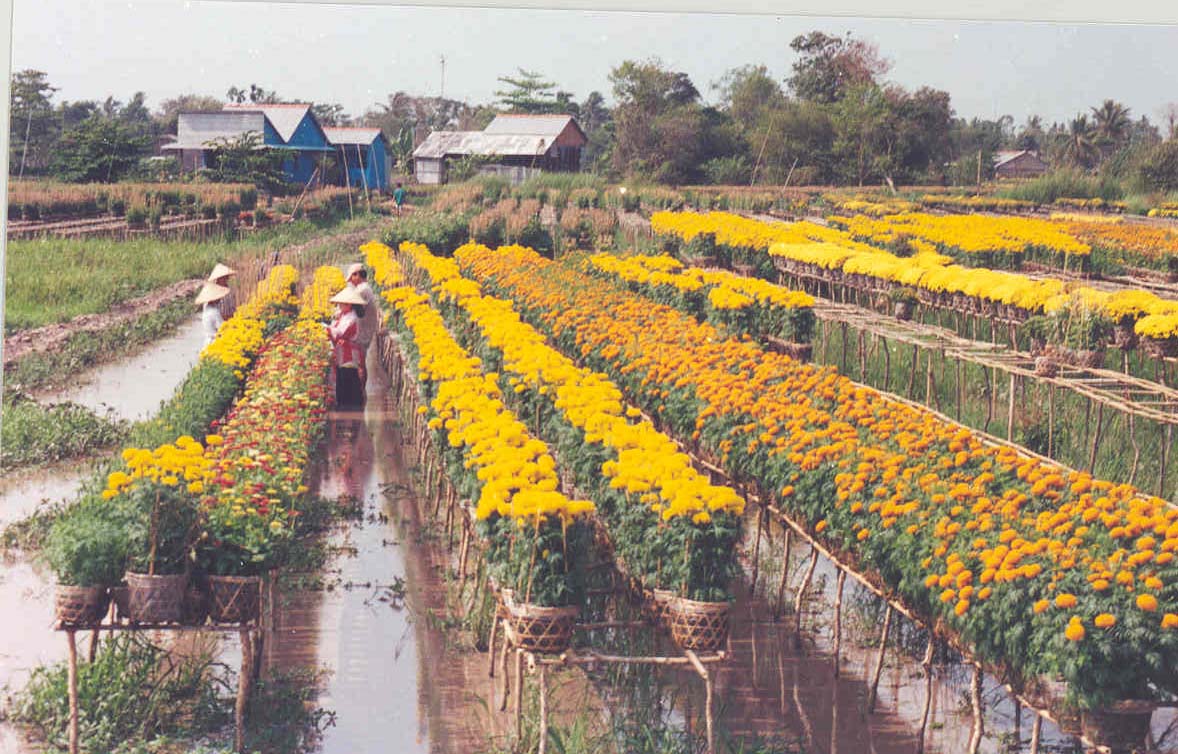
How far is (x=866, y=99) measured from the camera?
966 centimetres

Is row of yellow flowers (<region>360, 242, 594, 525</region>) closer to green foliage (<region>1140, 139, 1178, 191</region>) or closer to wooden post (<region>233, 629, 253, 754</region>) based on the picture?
wooden post (<region>233, 629, 253, 754</region>)

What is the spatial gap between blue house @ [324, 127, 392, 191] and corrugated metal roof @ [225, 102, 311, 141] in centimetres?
25

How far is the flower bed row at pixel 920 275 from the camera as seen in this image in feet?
32.1

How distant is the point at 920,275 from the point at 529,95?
214 inches

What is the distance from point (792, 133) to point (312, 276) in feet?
14.4

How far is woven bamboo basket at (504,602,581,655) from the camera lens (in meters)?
5.11

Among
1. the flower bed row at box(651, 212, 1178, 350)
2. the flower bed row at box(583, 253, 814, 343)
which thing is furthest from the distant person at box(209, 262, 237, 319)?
the flower bed row at box(651, 212, 1178, 350)

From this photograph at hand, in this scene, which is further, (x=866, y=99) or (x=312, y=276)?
(x=312, y=276)

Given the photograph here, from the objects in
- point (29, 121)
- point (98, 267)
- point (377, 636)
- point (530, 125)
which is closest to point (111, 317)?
point (98, 267)

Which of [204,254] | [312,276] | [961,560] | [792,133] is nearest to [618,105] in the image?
[792,133]

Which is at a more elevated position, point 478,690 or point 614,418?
point 614,418

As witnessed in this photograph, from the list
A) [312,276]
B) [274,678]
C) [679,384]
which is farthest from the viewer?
[312,276]

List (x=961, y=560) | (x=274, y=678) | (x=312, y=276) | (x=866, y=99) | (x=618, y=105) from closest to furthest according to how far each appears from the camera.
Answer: (x=961, y=560) < (x=274, y=678) < (x=618, y=105) < (x=866, y=99) < (x=312, y=276)

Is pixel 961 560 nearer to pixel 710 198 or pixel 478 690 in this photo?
pixel 478 690
